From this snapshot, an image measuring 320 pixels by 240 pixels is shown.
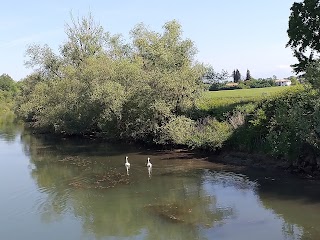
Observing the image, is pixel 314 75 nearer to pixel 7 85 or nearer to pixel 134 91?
pixel 134 91

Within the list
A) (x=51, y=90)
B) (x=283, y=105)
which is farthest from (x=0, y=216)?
(x=51, y=90)

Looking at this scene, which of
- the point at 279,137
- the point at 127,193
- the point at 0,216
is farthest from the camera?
the point at 279,137

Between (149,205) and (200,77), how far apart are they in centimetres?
1892

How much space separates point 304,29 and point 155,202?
60.2ft

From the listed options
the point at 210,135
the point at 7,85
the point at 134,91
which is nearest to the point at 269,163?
the point at 210,135

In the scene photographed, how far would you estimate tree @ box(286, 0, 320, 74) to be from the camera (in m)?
30.2

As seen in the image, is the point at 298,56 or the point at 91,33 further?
the point at 91,33

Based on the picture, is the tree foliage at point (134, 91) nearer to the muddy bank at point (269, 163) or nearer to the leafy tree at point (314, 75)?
the muddy bank at point (269, 163)

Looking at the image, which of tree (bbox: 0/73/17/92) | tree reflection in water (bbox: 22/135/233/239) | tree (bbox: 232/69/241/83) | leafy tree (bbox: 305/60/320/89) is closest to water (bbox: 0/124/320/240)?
tree reflection in water (bbox: 22/135/233/239)

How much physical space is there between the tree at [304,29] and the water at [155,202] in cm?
1112

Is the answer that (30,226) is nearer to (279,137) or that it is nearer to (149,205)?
(149,205)

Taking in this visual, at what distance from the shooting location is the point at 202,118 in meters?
35.2

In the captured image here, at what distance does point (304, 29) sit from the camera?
101ft

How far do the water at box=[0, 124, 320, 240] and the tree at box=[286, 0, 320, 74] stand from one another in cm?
1112
